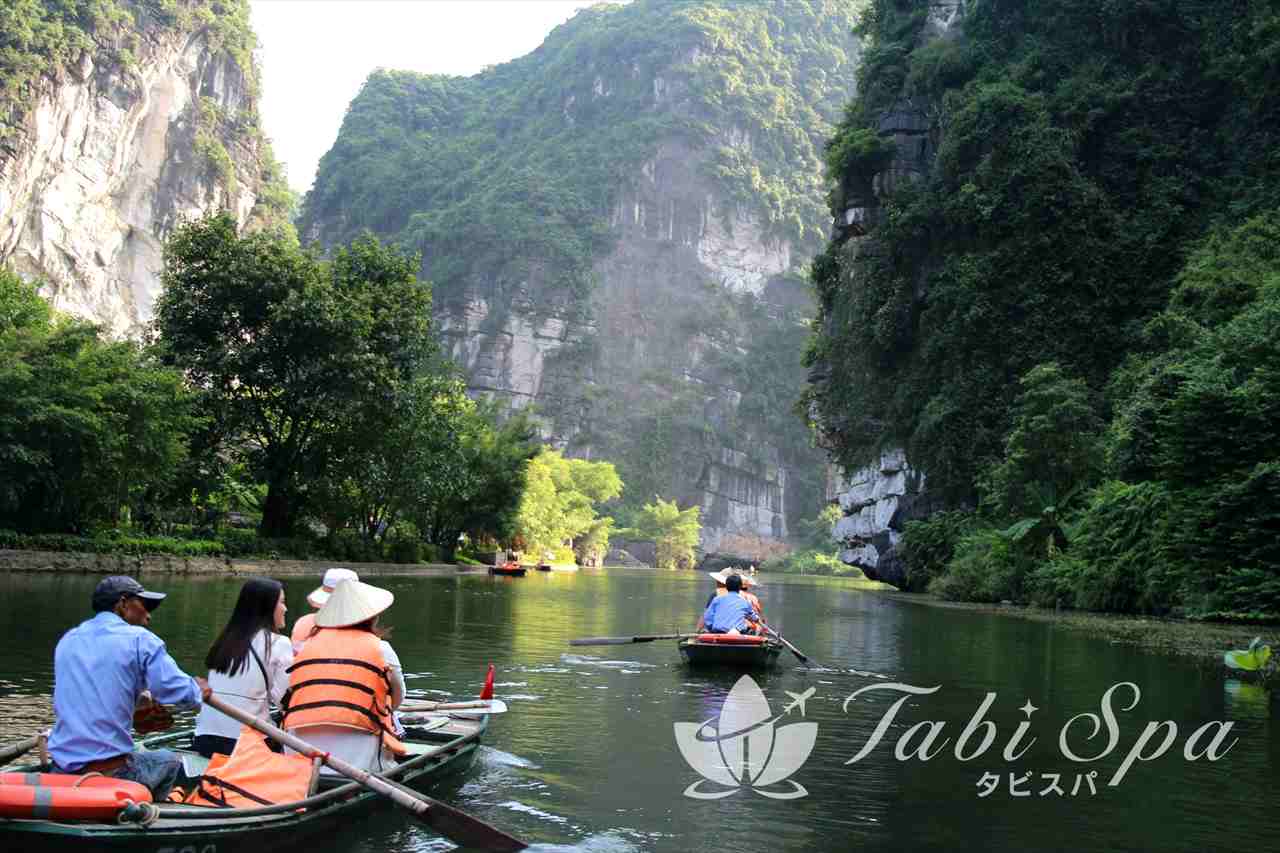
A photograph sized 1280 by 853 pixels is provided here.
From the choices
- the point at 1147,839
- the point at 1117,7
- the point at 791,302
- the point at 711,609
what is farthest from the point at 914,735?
the point at 791,302

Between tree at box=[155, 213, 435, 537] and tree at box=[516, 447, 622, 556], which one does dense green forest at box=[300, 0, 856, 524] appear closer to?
tree at box=[516, 447, 622, 556]

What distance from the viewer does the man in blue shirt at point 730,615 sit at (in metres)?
15.2

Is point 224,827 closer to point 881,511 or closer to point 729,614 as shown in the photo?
point 729,614

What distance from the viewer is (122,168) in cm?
6369

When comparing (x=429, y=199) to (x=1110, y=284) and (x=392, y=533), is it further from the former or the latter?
(x=1110, y=284)

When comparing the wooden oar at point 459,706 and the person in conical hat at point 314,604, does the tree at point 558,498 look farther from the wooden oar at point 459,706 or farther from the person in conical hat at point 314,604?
the person in conical hat at point 314,604

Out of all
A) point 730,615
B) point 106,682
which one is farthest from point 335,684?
point 730,615

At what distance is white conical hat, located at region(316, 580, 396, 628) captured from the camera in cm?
669

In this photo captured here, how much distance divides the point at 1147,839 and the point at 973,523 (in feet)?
112

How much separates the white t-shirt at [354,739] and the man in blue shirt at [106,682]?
1.10m

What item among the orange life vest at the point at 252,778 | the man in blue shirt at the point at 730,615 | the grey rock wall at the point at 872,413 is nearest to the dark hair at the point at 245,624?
the orange life vest at the point at 252,778

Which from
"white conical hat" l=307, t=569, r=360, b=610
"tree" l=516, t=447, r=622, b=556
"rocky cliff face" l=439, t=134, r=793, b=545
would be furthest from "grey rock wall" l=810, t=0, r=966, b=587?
"rocky cliff face" l=439, t=134, r=793, b=545

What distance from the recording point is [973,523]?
40.2 metres

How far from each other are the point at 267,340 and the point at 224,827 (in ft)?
96.0
